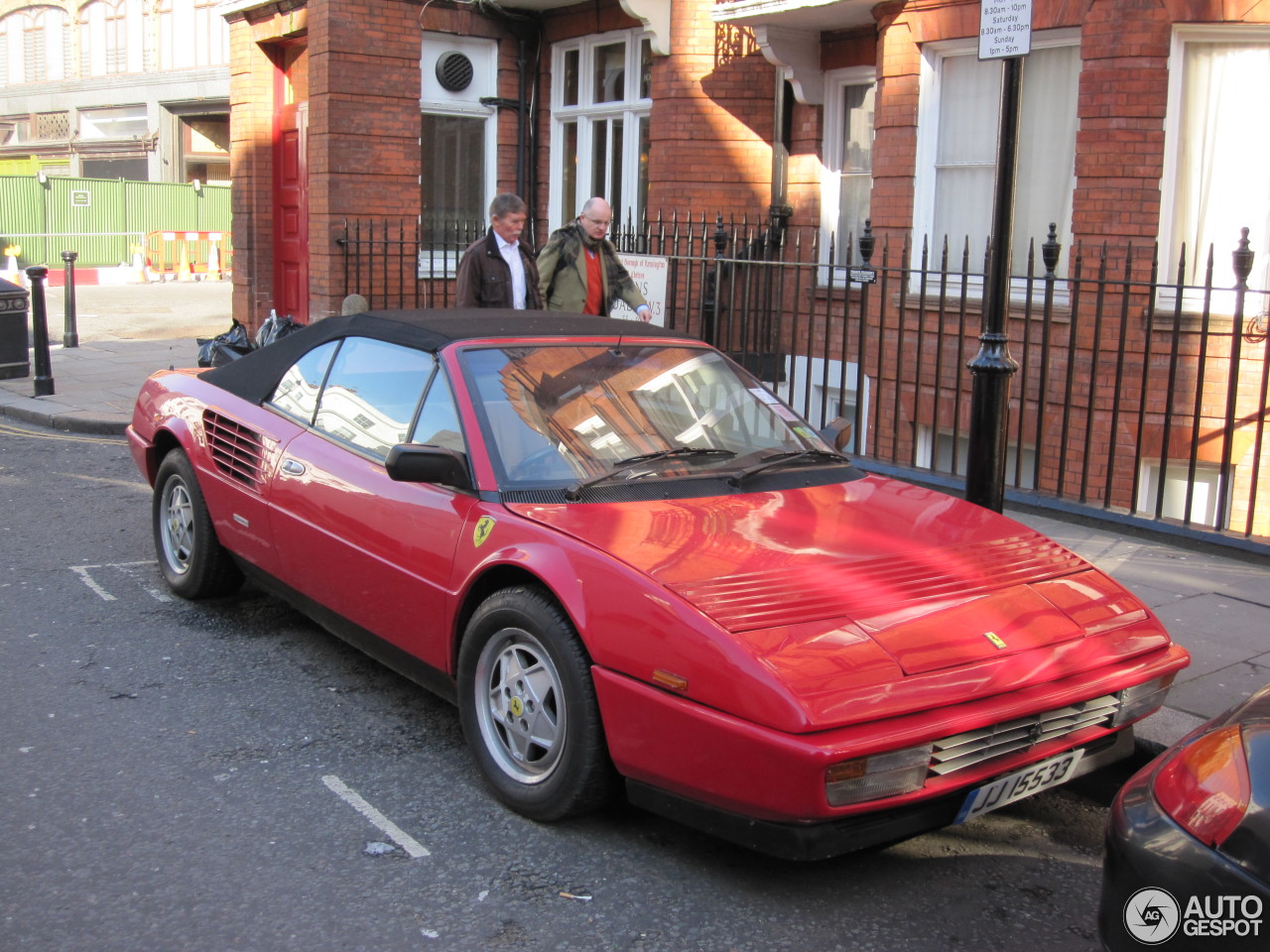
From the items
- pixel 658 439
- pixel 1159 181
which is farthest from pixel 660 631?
pixel 1159 181

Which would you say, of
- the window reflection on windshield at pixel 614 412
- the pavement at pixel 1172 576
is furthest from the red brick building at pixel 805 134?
the window reflection on windshield at pixel 614 412

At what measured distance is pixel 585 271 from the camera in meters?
8.22

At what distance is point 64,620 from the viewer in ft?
18.8

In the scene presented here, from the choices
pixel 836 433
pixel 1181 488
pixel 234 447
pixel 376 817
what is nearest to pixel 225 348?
pixel 234 447

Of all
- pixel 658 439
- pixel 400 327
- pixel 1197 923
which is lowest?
pixel 1197 923

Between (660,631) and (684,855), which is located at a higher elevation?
(660,631)

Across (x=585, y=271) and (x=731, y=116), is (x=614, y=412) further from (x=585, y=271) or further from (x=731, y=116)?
(x=731, y=116)

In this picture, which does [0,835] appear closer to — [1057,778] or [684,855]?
[684,855]

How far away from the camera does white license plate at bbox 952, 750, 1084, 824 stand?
340 centimetres

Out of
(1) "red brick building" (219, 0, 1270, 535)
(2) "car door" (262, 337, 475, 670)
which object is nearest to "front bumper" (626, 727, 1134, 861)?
(2) "car door" (262, 337, 475, 670)

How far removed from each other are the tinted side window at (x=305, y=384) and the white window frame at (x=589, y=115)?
8.23m

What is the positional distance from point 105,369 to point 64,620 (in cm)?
953

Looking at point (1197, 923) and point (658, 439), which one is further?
point (658, 439)

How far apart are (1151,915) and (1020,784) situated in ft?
3.51
